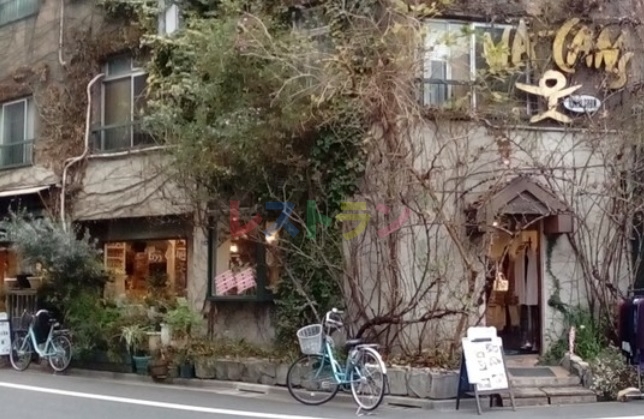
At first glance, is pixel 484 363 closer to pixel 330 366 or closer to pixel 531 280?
pixel 330 366

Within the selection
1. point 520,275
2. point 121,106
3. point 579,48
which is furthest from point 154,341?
point 579,48

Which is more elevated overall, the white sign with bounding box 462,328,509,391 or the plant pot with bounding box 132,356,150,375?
the white sign with bounding box 462,328,509,391

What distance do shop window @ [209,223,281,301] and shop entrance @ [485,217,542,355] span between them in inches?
149

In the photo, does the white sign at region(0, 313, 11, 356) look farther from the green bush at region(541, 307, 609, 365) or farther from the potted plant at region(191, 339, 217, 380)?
the green bush at region(541, 307, 609, 365)

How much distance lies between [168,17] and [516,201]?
26.2 ft

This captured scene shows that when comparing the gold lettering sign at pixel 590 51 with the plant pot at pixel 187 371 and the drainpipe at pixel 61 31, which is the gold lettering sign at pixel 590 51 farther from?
the drainpipe at pixel 61 31

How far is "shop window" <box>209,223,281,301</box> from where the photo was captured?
15.8m

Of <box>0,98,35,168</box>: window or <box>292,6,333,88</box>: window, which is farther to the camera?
<box>0,98,35,168</box>: window

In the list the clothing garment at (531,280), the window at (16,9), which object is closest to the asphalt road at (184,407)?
the clothing garment at (531,280)

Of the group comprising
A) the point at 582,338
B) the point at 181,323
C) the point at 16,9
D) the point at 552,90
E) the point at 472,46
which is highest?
the point at 16,9

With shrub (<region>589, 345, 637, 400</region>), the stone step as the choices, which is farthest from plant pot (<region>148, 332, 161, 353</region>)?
shrub (<region>589, 345, 637, 400</region>)

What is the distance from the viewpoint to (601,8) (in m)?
15.9

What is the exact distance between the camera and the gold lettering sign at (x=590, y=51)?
1558 centimetres

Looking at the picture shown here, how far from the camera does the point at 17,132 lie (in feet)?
69.2
